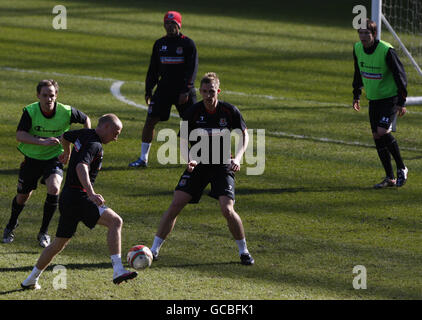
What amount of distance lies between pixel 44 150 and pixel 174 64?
4134mm

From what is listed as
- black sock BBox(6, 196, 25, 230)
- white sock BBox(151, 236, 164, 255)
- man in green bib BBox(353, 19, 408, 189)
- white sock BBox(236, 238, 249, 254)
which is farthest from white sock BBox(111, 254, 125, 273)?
man in green bib BBox(353, 19, 408, 189)

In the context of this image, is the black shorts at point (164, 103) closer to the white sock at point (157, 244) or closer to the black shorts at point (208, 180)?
the black shorts at point (208, 180)

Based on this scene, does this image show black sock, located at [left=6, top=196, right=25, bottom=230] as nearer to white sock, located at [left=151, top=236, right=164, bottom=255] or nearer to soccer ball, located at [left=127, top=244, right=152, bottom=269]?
white sock, located at [left=151, top=236, right=164, bottom=255]

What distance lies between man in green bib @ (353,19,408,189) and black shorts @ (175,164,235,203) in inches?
151

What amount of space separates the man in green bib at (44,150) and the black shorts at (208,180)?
51.8 inches

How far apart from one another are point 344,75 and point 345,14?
444 inches

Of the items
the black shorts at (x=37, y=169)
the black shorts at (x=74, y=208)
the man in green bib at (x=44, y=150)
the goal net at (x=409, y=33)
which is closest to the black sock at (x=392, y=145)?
the man in green bib at (x=44, y=150)

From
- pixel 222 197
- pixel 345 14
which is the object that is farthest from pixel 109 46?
pixel 222 197

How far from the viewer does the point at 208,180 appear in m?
9.27

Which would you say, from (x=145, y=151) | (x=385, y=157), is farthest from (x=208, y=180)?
(x=145, y=151)

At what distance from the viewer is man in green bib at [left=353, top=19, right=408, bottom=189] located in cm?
1219

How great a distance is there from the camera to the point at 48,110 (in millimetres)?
9656

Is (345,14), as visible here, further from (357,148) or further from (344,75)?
(357,148)

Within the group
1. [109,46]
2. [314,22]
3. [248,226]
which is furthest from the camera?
[314,22]
